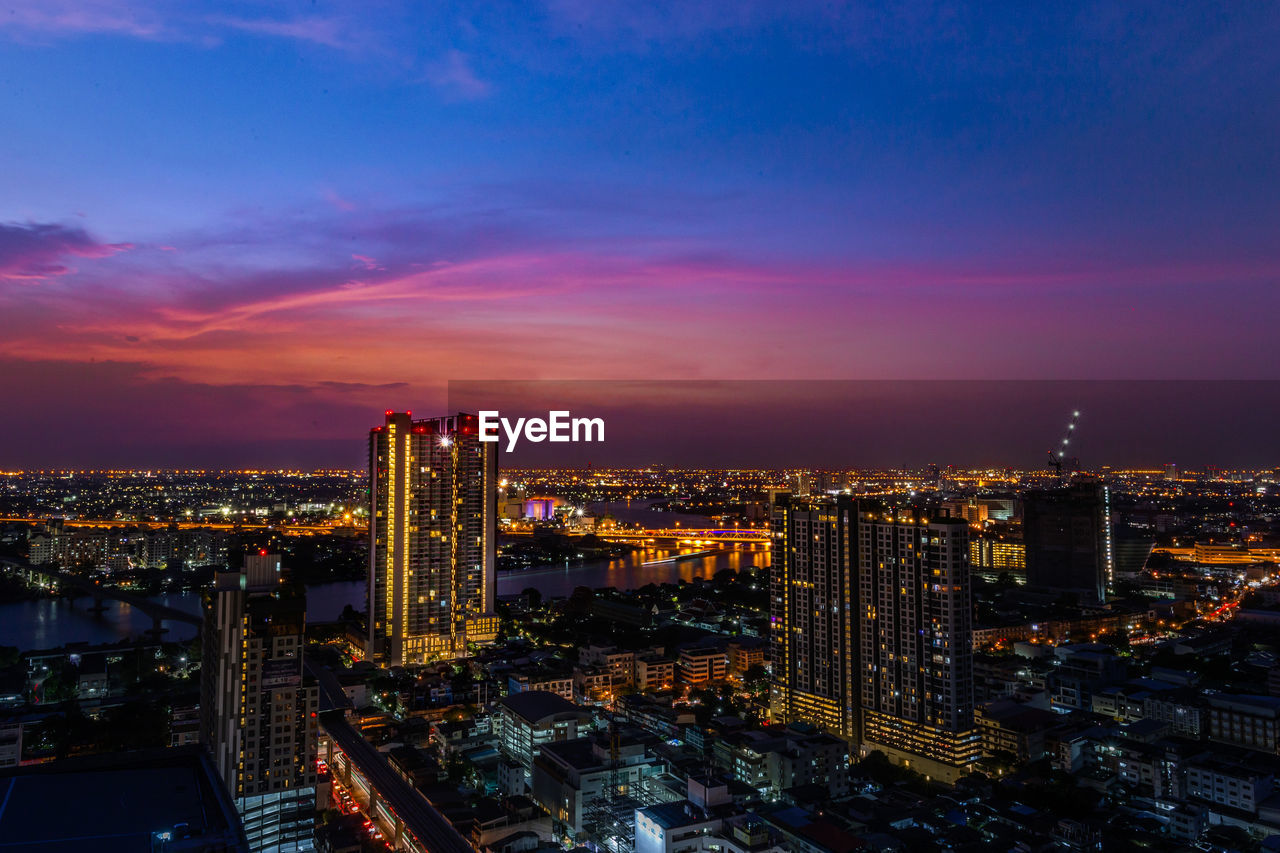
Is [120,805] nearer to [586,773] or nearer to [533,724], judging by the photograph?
[586,773]

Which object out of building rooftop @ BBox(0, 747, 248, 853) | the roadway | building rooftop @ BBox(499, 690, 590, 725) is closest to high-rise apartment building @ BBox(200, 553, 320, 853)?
the roadway

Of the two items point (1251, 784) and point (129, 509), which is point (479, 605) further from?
point (129, 509)

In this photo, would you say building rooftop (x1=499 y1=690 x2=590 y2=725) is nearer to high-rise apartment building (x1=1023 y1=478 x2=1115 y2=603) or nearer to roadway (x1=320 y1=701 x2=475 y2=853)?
roadway (x1=320 y1=701 x2=475 y2=853)

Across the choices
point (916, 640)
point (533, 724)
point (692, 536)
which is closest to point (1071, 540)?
point (916, 640)

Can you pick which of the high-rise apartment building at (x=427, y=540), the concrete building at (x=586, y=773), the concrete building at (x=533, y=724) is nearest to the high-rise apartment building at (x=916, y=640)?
the concrete building at (x=586, y=773)

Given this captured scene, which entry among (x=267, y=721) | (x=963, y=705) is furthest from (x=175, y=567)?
(x=963, y=705)
